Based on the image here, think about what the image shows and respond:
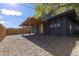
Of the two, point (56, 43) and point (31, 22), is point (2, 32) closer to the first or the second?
point (31, 22)

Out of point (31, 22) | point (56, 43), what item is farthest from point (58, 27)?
point (31, 22)

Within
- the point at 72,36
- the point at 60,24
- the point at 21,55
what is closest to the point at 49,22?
A: the point at 60,24

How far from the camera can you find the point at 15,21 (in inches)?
147

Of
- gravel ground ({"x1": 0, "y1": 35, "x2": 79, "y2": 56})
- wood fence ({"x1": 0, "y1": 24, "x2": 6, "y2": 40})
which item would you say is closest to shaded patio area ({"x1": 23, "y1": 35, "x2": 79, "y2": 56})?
gravel ground ({"x1": 0, "y1": 35, "x2": 79, "y2": 56})

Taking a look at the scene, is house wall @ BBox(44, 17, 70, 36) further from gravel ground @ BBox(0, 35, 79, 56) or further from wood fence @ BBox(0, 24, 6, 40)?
wood fence @ BBox(0, 24, 6, 40)

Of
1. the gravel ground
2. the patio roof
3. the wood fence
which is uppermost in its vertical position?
A: the patio roof

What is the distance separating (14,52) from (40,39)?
43cm

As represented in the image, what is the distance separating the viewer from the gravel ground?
371cm

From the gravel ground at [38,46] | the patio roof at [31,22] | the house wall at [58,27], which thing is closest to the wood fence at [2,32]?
the gravel ground at [38,46]

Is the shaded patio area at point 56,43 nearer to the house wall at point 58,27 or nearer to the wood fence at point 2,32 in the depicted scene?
the house wall at point 58,27

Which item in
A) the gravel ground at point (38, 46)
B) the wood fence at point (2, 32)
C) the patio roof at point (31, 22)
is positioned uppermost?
the patio roof at point (31, 22)

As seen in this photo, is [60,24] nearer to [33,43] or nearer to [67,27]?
[67,27]

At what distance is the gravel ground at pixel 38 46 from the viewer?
3705mm

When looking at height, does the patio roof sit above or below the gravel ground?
above
